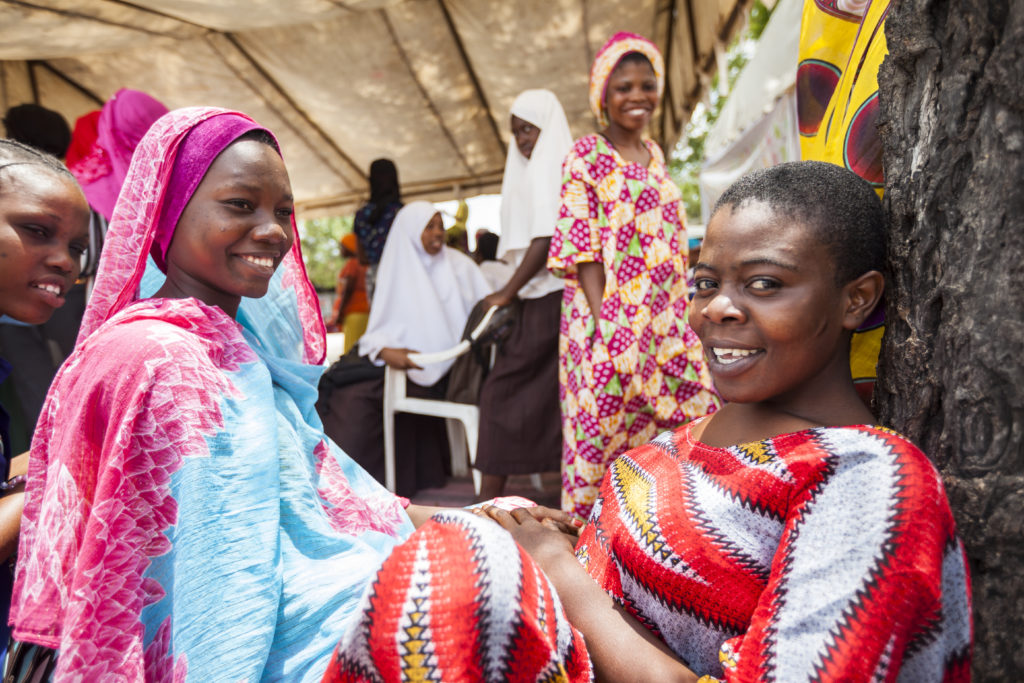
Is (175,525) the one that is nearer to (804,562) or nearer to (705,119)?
(804,562)

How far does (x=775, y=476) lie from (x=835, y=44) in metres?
1.00

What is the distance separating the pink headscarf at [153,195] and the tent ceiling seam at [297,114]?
10.9 feet

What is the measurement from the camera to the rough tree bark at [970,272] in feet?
2.78

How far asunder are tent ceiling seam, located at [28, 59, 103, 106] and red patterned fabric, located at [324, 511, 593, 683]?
501 cm

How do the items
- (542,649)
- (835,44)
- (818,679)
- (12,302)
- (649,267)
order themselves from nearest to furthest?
1. (818,679)
2. (542,649)
3. (835,44)
4. (12,302)
5. (649,267)

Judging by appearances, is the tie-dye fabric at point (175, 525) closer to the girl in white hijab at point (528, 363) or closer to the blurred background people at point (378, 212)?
the girl in white hijab at point (528, 363)

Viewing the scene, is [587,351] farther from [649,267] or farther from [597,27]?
[597,27]

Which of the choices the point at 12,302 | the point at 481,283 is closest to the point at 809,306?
the point at 12,302

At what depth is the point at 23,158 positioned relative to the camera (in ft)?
5.29

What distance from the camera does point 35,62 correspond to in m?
4.24

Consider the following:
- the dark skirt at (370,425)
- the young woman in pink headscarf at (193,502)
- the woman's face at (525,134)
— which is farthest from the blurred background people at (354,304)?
the young woman in pink headscarf at (193,502)

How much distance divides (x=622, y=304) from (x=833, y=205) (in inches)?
61.6

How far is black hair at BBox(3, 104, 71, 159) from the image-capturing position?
3.48m

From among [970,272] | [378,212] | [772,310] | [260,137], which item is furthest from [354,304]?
[970,272]
